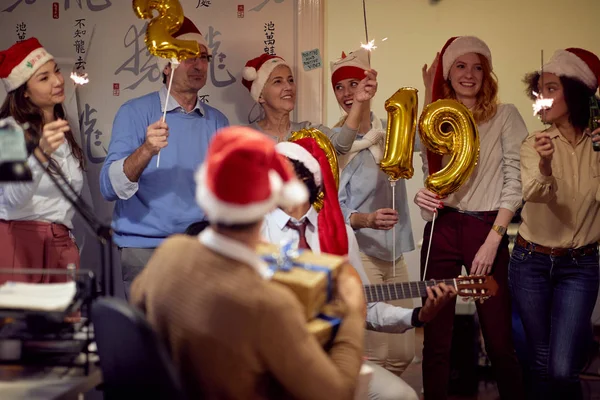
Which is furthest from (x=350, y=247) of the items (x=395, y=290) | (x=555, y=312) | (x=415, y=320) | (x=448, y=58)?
(x=448, y=58)

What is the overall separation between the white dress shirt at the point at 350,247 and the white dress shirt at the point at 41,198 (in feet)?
3.60

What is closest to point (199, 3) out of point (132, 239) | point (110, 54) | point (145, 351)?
point (110, 54)

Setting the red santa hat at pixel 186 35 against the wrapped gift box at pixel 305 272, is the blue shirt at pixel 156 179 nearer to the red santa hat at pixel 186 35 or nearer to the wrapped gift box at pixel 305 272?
the red santa hat at pixel 186 35

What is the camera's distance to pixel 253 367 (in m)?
1.64

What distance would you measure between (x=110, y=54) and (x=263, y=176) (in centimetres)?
295

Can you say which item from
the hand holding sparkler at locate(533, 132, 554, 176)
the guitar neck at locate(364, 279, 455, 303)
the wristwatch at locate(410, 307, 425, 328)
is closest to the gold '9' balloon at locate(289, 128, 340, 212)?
the guitar neck at locate(364, 279, 455, 303)

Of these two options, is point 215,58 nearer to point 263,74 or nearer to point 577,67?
point 263,74

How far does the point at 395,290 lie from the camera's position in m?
2.91

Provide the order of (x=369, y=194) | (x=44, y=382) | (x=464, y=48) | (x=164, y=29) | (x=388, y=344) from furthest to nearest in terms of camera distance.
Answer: (x=369, y=194)
(x=388, y=344)
(x=464, y=48)
(x=164, y=29)
(x=44, y=382)

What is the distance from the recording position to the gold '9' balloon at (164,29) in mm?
3174

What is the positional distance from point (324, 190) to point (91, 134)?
1.99m

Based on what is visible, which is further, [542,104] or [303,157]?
[542,104]

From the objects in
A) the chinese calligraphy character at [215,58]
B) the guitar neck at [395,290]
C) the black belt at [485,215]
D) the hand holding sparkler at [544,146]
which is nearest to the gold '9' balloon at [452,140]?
the black belt at [485,215]

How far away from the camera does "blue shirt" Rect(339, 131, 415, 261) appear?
3748mm
